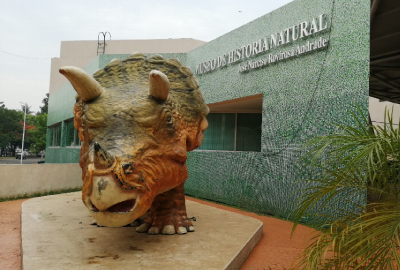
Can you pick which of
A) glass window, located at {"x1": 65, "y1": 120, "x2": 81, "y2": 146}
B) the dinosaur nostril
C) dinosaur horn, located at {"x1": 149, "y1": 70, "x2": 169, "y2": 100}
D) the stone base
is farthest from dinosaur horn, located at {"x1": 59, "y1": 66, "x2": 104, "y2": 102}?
glass window, located at {"x1": 65, "y1": 120, "x2": 81, "y2": 146}

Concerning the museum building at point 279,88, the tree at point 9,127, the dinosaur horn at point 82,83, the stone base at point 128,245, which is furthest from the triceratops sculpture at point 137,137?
the tree at point 9,127

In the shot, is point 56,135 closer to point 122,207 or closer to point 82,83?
point 82,83

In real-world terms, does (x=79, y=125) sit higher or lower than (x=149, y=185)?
higher

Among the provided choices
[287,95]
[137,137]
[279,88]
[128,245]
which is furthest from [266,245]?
[279,88]

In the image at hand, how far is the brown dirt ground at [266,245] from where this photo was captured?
3.73 metres

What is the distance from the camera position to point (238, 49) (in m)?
8.31

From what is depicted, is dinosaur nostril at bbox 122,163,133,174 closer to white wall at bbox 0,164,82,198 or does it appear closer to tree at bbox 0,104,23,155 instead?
white wall at bbox 0,164,82,198

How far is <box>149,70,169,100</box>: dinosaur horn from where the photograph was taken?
3316 mm

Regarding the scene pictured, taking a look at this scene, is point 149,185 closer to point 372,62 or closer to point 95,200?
point 95,200

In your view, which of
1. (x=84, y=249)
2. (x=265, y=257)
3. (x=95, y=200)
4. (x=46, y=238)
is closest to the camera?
(x=95, y=200)

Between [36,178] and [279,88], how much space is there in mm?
7254

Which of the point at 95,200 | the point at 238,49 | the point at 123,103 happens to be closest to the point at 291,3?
the point at 238,49

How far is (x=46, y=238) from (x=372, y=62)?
35.7 ft

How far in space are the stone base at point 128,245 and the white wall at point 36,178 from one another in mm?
3506
